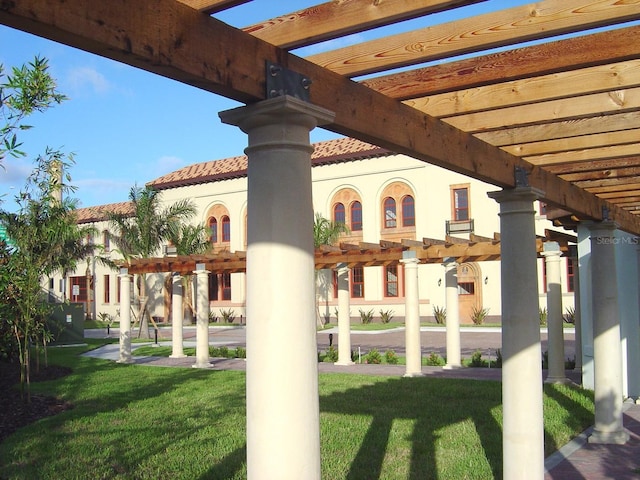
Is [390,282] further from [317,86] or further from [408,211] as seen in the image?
[317,86]

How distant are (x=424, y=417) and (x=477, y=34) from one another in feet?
25.7

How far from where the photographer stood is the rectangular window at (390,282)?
120 ft

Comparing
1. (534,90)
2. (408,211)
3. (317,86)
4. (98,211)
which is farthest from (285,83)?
(98,211)

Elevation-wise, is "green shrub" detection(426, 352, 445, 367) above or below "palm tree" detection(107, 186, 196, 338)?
below

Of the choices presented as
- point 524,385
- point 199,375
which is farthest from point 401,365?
point 524,385

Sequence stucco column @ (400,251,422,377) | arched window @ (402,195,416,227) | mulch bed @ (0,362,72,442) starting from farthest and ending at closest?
arched window @ (402,195,416,227) → stucco column @ (400,251,422,377) → mulch bed @ (0,362,72,442)

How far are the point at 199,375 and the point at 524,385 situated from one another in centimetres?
1191

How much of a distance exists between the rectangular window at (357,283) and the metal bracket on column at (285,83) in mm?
34588

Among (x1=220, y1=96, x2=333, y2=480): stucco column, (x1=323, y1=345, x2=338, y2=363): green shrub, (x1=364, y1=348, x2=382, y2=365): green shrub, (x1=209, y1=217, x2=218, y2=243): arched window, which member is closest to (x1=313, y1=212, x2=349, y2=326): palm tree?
(x1=209, y1=217, x2=218, y2=243): arched window

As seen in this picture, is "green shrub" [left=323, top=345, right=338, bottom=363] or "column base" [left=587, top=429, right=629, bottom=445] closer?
"column base" [left=587, top=429, right=629, bottom=445]

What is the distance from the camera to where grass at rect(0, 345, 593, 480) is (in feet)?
24.4

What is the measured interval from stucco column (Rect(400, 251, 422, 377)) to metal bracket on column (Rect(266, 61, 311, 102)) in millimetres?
12949

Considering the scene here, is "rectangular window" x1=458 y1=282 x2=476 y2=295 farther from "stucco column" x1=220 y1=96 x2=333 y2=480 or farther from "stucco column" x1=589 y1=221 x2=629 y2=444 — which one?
"stucco column" x1=220 y1=96 x2=333 y2=480

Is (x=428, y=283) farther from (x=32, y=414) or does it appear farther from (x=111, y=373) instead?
(x=32, y=414)
